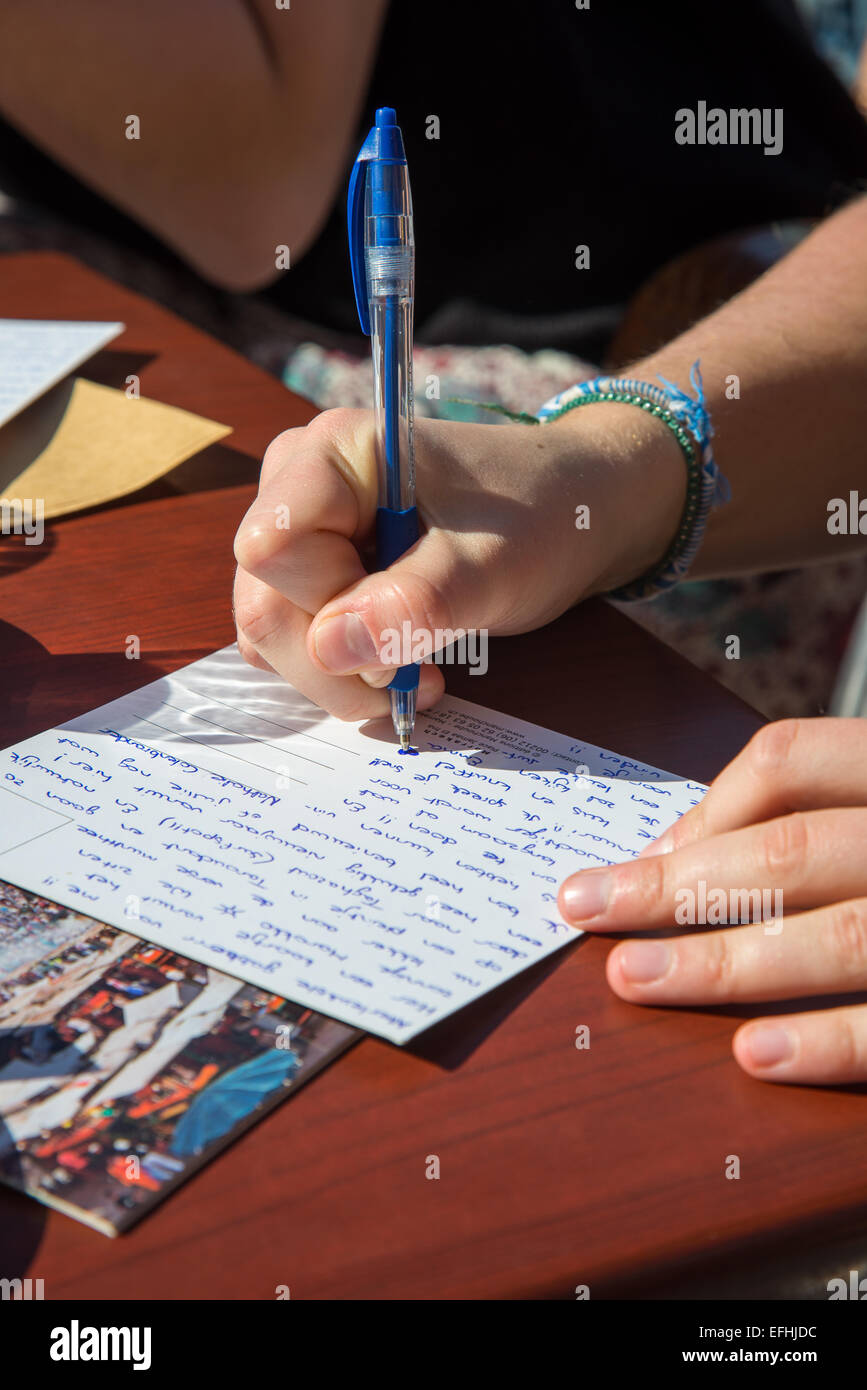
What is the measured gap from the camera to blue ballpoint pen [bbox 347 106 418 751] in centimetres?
51

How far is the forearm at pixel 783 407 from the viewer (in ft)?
2.57

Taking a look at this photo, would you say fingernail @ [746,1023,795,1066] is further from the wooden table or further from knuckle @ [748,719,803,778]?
knuckle @ [748,719,803,778]

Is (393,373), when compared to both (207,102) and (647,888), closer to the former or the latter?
(647,888)

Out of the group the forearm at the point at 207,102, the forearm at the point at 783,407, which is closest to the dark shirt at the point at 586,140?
the forearm at the point at 207,102

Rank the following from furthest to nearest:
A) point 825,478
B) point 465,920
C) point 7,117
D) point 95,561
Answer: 1. point 7,117
2. point 825,478
3. point 95,561
4. point 465,920

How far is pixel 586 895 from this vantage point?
0.43 m

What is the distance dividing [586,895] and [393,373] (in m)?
0.25

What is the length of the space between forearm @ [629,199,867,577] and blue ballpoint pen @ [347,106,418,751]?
279 mm

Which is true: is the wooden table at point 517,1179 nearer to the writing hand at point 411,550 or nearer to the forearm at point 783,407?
the writing hand at point 411,550

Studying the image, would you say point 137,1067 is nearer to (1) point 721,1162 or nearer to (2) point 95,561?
(1) point 721,1162

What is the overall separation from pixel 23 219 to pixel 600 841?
4.14ft

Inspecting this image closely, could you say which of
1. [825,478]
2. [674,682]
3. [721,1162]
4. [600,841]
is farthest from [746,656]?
A: [721,1162]

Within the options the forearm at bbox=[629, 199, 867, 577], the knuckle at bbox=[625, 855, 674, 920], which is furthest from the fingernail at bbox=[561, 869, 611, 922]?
the forearm at bbox=[629, 199, 867, 577]

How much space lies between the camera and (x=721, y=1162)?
352 millimetres
